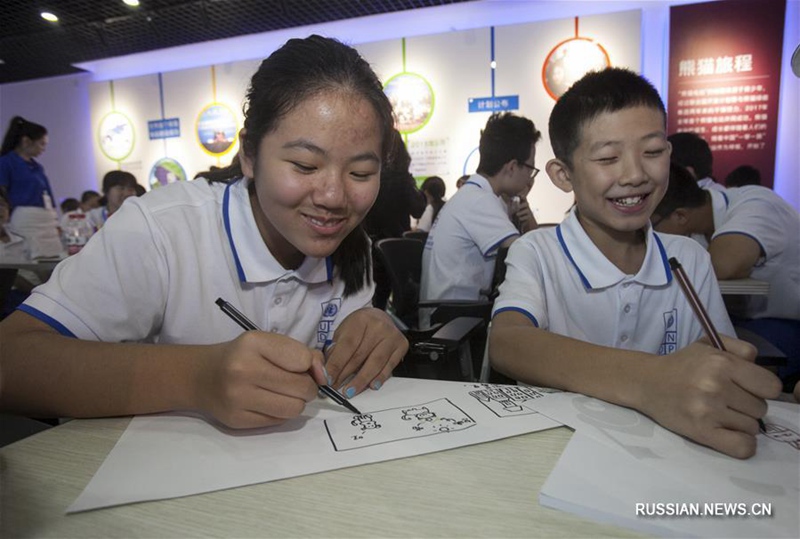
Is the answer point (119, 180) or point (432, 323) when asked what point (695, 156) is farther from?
point (119, 180)

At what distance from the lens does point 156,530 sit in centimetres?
45

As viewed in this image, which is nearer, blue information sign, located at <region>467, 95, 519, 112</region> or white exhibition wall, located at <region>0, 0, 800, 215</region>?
white exhibition wall, located at <region>0, 0, 800, 215</region>

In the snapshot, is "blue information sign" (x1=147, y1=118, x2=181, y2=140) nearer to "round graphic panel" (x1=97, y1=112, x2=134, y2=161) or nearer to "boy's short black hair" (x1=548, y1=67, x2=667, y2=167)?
"round graphic panel" (x1=97, y1=112, x2=134, y2=161)

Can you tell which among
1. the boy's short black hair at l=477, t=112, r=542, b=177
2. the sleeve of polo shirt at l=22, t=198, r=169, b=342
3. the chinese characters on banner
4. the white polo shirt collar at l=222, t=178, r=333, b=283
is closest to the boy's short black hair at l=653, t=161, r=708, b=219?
the boy's short black hair at l=477, t=112, r=542, b=177

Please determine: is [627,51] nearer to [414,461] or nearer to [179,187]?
[179,187]

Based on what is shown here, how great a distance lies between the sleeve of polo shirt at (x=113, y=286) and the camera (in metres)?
0.83

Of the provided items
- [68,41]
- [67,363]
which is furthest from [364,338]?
[68,41]

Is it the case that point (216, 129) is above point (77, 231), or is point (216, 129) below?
above

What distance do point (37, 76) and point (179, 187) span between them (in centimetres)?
928

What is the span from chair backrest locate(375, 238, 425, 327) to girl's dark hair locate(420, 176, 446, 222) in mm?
3042

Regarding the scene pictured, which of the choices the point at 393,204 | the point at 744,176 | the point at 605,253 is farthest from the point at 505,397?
the point at 744,176

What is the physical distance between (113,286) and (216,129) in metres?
6.53

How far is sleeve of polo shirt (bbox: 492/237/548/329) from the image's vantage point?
1.09 metres

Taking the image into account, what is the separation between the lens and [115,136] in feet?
24.5
